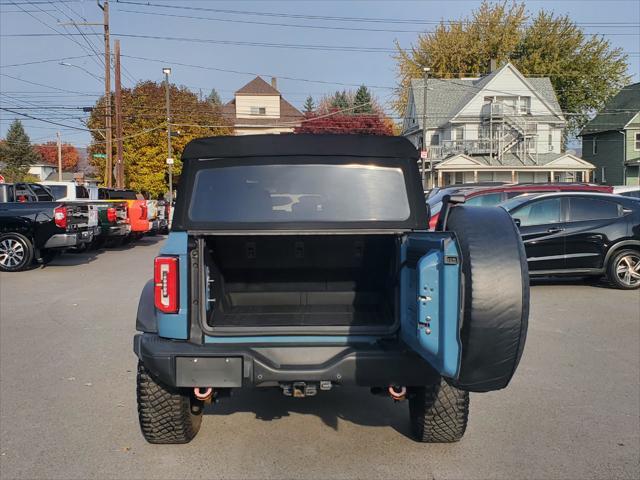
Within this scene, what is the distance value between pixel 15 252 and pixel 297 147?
12.0m

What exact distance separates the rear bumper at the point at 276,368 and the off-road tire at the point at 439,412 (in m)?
0.47

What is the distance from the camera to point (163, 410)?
4.09m

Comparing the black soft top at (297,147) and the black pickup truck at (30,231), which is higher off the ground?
the black soft top at (297,147)

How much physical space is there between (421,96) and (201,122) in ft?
61.0

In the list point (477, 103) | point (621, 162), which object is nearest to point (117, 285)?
point (477, 103)

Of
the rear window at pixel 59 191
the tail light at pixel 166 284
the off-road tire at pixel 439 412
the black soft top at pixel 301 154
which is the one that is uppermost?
the rear window at pixel 59 191

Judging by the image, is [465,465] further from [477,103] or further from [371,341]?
[477,103]

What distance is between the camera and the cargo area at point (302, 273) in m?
4.71

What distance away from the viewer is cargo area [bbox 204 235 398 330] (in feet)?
15.5

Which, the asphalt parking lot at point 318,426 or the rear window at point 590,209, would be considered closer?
the asphalt parking lot at point 318,426

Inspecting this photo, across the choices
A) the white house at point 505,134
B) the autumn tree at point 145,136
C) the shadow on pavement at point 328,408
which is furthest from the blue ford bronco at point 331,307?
the white house at point 505,134

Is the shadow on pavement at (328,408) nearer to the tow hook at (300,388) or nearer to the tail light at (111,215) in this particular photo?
the tow hook at (300,388)

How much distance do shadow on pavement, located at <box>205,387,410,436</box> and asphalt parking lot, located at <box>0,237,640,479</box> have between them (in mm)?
16

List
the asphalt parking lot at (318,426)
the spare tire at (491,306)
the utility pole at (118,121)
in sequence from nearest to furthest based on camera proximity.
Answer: the spare tire at (491,306), the asphalt parking lot at (318,426), the utility pole at (118,121)
